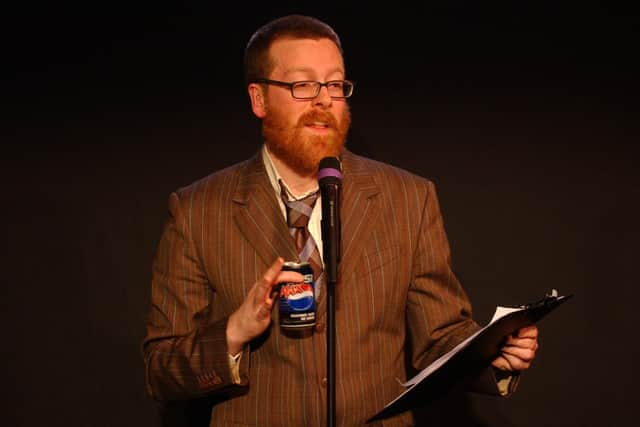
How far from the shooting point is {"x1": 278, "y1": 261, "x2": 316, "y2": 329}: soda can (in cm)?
163

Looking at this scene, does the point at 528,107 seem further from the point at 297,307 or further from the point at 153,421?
the point at 153,421

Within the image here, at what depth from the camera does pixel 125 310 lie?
9.10ft

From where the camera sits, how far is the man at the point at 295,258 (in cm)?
195

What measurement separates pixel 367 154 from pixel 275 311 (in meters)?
1.04

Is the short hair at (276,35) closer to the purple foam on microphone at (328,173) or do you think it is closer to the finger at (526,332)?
the purple foam on microphone at (328,173)

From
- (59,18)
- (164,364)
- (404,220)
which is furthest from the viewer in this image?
(59,18)

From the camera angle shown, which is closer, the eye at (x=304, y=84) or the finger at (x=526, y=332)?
the finger at (x=526, y=332)

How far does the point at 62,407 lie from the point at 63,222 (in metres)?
0.75

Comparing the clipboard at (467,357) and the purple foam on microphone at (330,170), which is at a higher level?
the purple foam on microphone at (330,170)


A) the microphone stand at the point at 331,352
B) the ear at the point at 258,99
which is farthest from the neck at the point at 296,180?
the microphone stand at the point at 331,352

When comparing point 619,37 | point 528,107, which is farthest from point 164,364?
point 619,37

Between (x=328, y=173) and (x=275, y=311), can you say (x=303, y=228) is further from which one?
(x=328, y=173)

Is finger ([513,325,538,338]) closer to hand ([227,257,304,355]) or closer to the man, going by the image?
the man

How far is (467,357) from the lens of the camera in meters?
1.57
